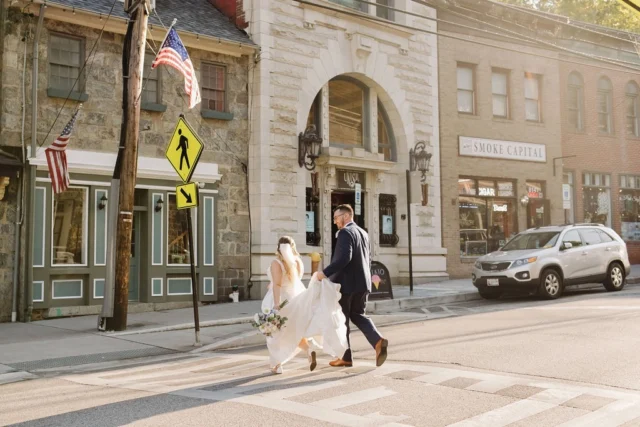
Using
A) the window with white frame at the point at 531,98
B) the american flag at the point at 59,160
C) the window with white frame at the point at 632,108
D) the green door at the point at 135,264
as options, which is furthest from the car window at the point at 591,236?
the window with white frame at the point at 632,108

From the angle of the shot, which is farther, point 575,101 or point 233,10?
point 575,101

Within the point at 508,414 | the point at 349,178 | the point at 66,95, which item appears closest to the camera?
the point at 508,414

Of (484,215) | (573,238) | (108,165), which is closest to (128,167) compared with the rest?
(108,165)

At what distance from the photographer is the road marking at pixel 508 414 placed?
5656mm

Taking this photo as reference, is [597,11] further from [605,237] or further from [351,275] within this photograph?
[351,275]

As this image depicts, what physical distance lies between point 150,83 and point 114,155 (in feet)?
6.63

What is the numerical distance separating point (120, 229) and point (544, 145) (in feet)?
55.3

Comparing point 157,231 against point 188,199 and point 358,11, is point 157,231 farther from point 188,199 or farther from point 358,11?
point 358,11

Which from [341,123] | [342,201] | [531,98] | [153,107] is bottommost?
[342,201]

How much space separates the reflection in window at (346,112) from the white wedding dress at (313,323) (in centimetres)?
1174

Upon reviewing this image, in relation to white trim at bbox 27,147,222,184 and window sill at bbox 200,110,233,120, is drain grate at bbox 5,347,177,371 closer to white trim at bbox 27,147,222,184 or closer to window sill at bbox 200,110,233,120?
white trim at bbox 27,147,222,184

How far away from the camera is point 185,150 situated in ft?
36.0

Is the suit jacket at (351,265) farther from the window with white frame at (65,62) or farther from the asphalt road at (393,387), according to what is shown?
the window with white frame at (65,62)

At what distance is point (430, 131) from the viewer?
2156 cm
